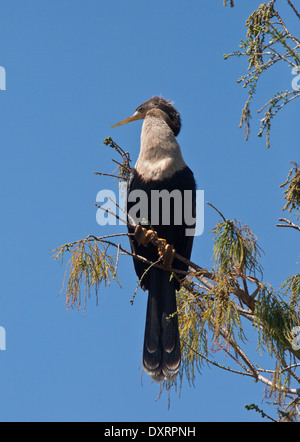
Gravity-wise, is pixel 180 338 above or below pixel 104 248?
below

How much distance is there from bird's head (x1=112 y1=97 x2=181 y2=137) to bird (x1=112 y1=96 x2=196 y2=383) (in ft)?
0.10

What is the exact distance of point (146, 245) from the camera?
4734 millimetres

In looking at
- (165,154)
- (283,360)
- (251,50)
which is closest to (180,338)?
(283,360)

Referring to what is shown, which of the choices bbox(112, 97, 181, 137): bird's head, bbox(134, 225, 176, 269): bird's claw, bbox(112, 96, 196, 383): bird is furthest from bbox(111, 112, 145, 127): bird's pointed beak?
bbox(134, 225, 176, 269): bird's claw

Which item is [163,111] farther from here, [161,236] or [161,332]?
[161,332]

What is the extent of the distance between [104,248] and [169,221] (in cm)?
109

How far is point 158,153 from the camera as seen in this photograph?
16.9ft

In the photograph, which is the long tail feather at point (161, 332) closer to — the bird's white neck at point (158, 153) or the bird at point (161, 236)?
the bird at point (161, 236)

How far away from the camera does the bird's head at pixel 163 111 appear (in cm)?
559

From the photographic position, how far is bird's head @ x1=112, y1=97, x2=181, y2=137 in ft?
18.3

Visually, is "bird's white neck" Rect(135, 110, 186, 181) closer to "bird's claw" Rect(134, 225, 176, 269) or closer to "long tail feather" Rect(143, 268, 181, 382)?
"bird's claw" Rect(134, 225, 176, 269)

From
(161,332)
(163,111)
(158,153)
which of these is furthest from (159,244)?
(163,111)
